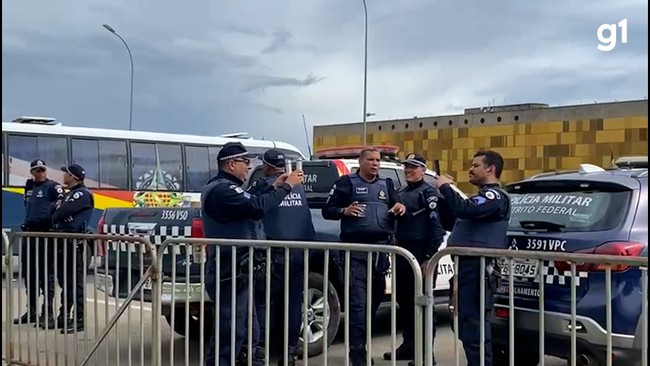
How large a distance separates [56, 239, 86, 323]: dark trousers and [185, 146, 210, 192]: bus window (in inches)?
408

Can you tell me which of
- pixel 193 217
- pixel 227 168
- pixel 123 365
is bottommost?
pixel 123 365

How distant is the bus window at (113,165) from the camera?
15008 mm

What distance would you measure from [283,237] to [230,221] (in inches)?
30.3

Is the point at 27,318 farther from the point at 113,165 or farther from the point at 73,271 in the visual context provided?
the point at 113,165

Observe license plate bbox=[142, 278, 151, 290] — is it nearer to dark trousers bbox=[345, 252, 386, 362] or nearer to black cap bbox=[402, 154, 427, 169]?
dark trousers bbox=[345, 252, 386, 362]

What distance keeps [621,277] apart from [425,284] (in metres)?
1.18

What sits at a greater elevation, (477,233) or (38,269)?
(477,233)

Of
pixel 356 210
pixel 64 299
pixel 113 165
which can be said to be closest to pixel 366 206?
pixel 356 210

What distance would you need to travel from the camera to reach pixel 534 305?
464 centimetres

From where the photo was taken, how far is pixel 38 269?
590 cm

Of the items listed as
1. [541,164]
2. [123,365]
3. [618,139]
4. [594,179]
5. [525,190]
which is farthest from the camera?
[541,164]

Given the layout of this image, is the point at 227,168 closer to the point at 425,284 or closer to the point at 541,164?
the point at 425,284

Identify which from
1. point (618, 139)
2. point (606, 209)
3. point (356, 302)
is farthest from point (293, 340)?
point (618, 139)

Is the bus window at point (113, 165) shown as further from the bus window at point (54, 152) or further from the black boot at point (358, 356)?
the black boot at point (358, 356)
